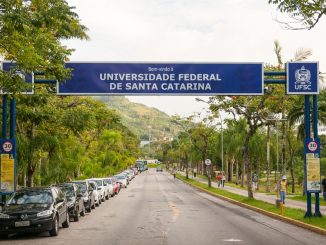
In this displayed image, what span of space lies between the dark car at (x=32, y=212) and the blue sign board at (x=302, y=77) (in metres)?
9.31

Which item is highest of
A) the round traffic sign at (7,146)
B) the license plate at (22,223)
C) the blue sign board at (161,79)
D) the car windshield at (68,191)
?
the blue sign board at (161,79)

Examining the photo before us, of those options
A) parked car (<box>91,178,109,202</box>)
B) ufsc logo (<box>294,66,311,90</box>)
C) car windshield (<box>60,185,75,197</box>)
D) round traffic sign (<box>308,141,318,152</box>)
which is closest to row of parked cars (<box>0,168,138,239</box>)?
car windshield (<box>60,185,75,197</box>)

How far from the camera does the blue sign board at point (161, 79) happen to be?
66.7 feet

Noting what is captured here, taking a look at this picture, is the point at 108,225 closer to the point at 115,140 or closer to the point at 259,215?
the point at 259,215

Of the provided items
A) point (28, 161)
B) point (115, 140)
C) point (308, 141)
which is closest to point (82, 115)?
point (28, 161)

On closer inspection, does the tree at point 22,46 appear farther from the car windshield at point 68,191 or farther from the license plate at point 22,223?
the car windshield at point 68,191

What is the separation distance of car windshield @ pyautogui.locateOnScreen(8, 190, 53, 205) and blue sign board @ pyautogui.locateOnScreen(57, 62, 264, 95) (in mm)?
4247

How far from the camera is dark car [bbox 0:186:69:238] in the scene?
617 inches

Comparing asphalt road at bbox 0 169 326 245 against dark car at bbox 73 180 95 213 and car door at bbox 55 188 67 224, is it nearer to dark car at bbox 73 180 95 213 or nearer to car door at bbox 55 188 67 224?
car door at bbox 55 188 67 224

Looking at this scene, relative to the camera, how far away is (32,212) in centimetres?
1591

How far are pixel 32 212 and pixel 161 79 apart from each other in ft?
23.1

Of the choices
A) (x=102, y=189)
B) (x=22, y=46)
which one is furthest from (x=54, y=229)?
(x=102, y=189)

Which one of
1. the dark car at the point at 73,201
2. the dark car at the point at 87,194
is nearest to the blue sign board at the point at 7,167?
the dark car at the point at 73,201

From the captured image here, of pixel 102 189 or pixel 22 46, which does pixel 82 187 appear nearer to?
pixel 102 189
